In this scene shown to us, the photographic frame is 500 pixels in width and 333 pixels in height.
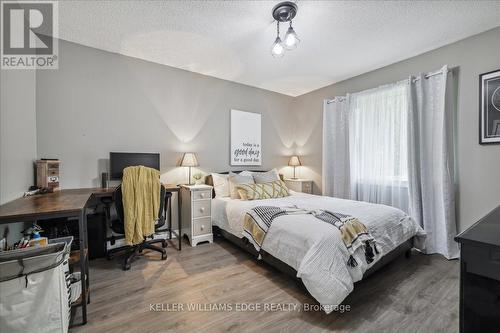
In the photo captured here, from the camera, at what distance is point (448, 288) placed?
193 cm

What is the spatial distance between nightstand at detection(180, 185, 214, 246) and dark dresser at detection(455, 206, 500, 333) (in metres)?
2.63

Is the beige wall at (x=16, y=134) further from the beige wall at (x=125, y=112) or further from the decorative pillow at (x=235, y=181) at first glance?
the decorative pillow at (x=235, y=181)

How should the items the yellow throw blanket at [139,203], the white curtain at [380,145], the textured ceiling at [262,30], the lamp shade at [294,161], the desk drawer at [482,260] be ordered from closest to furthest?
the desk drawer at [482,260], the textured ceiling at [262,30], the yellow throw blanket at [139,203], the white curtain at [380,145], the lamp shade at [294,161]

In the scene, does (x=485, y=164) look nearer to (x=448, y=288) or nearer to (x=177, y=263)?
(x=448, y=288)

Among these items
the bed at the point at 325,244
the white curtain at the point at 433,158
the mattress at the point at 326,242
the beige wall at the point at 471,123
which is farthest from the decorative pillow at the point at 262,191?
the beige wall at the point at 471,123

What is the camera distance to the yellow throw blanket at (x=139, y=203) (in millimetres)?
2227

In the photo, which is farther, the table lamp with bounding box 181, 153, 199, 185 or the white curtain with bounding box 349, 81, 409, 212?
the table lamp with bounding box 181, 153, 199, 185

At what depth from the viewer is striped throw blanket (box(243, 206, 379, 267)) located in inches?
69.1

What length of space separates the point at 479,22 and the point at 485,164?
5.04 ft

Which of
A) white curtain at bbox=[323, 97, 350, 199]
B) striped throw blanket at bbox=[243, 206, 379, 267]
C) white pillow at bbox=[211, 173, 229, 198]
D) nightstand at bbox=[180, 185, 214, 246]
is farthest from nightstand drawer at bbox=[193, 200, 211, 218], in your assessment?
white curtain at bbox=[323, 97, 350, 199]

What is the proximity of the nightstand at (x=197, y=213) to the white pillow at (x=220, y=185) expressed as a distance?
31 centimetres

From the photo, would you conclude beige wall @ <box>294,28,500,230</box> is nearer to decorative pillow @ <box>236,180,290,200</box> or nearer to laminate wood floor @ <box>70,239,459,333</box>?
laminate wood floor @ <box>70,239,459,333</box>

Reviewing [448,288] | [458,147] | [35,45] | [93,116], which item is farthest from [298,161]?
[35,45]

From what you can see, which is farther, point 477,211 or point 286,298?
point 477,211
